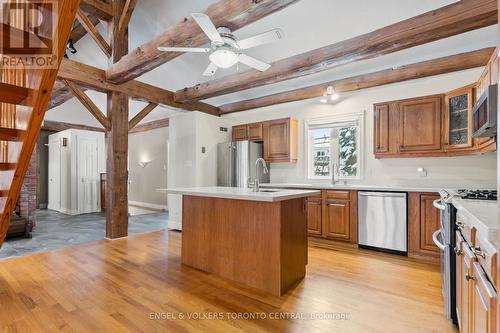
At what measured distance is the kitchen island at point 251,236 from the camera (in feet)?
7.88

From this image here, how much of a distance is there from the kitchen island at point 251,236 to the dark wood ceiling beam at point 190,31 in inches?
63.1

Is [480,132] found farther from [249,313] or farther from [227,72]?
[227,72]

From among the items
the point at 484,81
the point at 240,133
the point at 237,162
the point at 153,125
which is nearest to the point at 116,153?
the point at 237,162

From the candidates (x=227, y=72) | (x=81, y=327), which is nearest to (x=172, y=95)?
(x=227, y=72)

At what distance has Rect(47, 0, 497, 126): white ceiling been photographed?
300 cm

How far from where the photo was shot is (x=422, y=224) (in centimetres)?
330

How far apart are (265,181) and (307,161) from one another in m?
1.02

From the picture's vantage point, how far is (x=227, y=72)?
4.85 m

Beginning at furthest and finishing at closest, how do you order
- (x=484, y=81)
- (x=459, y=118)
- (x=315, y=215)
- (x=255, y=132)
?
(x=255, y=132) → (x=315, y=215) → (x=459, y=118) → (x=484, y=81)

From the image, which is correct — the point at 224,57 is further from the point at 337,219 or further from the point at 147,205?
the point at 147,205

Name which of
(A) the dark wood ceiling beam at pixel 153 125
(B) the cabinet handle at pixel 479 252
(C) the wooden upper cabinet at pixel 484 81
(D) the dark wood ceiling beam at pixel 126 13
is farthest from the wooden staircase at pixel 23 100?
(A) the dark wood ceiling beam at pixel 153 125

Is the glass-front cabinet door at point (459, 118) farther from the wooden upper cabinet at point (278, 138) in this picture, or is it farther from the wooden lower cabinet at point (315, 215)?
the wooden upper cabinet at point (278, 138)
